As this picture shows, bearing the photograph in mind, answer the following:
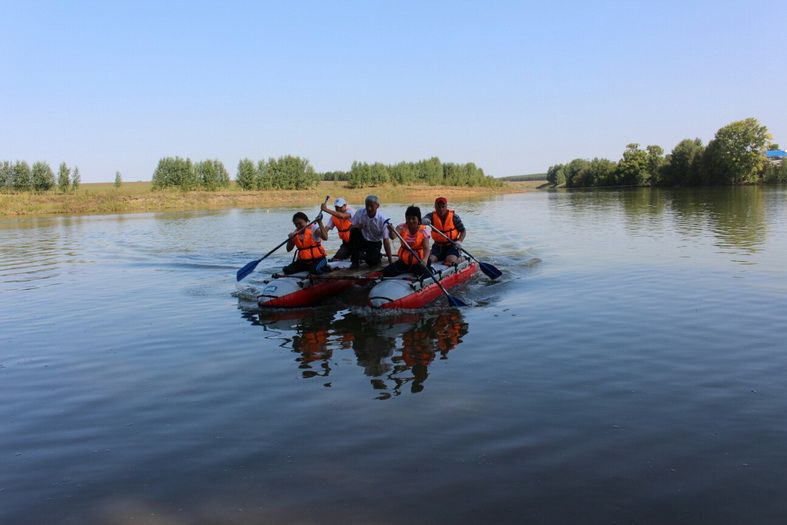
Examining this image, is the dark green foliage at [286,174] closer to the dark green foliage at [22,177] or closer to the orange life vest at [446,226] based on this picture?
the dark green foliage at [22,177]

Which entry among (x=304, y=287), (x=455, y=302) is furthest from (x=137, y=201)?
(x=455, y=302)

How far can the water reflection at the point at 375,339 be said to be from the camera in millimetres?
7109

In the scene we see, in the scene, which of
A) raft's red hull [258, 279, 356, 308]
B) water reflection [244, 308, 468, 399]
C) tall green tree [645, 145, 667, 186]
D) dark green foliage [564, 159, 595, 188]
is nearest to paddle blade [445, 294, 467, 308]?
water reflection [244, 308, 468, 399]

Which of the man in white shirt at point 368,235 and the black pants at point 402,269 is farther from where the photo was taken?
the man in white shirt at point 368,235

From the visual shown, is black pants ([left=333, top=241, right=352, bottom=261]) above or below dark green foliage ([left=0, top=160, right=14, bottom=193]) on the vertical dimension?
below

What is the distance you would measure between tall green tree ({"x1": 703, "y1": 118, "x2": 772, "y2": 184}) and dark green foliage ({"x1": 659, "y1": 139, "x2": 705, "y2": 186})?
325 centimetres

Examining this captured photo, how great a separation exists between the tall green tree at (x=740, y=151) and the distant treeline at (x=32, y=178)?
78.0 m

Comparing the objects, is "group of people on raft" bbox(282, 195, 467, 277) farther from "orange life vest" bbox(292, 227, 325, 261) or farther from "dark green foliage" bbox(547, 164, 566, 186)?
"dark green foliage" bbox(547, 164, 566, 186)

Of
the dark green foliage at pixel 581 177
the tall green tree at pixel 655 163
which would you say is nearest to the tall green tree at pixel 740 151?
the tall green tree at pixel 655 163

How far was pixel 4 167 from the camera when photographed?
61.8m

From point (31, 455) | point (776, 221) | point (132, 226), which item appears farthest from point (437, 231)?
point (132, 226)

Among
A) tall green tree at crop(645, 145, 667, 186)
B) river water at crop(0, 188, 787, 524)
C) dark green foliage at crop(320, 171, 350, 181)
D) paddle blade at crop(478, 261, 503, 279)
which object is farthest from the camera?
dark green foliage at crop(320, 171, 350, 181)

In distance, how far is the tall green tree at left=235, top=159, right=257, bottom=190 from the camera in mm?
79875

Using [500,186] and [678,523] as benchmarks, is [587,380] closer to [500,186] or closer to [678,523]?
[678,523]
